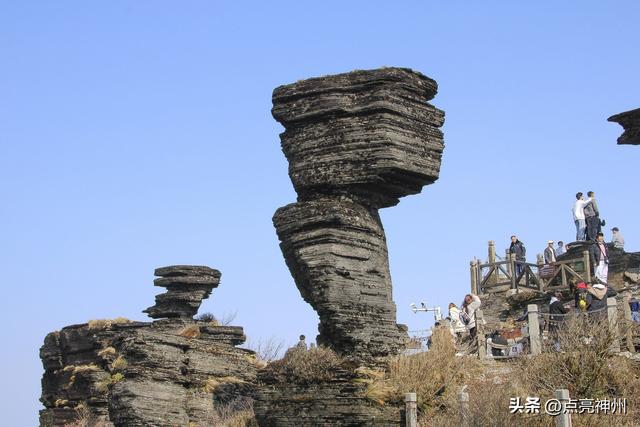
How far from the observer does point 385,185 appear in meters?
22.8

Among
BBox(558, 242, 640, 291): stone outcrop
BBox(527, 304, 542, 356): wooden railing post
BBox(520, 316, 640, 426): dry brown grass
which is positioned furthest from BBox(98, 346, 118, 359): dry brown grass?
BBox(520, 316, 640, 426): dry brown grass

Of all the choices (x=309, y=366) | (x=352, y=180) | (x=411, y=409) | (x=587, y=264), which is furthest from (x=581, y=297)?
(x=587, y=264)

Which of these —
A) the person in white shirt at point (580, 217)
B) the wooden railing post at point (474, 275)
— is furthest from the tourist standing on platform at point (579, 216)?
the wooden railing post at point (474, 275)

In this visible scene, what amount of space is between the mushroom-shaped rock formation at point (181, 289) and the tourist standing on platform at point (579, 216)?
1206 cm

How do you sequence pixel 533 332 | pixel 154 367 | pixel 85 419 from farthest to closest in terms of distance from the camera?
pixel 85 419 < pixel 154 367 < pixel 533 332

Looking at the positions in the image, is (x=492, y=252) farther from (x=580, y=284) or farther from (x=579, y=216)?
(x=580, y=284)

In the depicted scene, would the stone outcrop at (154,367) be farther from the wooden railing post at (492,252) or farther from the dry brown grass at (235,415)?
the wooden railing post at (492,252)

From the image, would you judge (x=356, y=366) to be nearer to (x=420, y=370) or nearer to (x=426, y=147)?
(x=420, y=370)

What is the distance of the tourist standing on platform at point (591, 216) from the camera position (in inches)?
1358

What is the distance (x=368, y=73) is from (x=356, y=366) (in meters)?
6.39

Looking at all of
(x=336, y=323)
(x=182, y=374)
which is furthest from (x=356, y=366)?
(x=182, y=374)

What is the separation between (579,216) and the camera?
3472 centimetres

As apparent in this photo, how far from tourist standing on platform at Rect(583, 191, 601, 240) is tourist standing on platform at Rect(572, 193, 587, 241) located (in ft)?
0.38

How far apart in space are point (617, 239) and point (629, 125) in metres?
22.6
